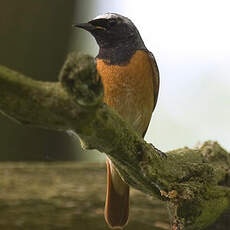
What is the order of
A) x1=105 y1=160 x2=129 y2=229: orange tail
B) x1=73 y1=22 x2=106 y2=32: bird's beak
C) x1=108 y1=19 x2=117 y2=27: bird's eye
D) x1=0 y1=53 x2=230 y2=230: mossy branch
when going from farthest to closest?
1. x1=108 y1=19 x2=117 y2=27: bird's eye
2. x1=73 y1=22 x2=106 y2=32: bird's beak
3. x1=105 y1=160 x2=129 y2=229: orange tail
4. x1=0 y1=53 x2=230 y2=230: mossy branch

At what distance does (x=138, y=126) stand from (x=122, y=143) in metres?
1.72

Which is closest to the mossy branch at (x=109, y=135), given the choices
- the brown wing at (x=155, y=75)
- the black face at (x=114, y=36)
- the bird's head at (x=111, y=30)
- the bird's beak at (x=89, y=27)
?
the brown wing at (x=155, y=75)

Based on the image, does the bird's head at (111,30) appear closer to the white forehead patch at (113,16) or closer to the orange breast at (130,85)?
the white forehead patch at (113,16)

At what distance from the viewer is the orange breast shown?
12.3 ft

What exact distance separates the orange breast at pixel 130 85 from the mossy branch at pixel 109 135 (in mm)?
555

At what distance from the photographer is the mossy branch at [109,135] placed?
1899 mm

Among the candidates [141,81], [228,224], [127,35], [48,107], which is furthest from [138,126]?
[48,107]

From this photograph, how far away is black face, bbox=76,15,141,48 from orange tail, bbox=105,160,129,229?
3.20 feet

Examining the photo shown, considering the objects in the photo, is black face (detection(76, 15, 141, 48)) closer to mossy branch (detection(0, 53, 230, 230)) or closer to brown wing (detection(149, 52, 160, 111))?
brown wing (detection(149, 52, 160, 111))

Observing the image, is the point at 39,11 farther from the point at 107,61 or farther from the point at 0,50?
the point at 107,61

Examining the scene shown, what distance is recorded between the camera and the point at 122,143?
231 centimetres

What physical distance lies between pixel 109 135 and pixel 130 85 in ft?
5.20

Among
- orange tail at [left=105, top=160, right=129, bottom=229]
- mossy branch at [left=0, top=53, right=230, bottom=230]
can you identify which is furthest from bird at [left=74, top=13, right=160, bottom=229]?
mossy branch at [left=0, top=53, right=230, bottom=230]

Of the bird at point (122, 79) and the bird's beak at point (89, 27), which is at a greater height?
the bird's beak at point (89, 27)
